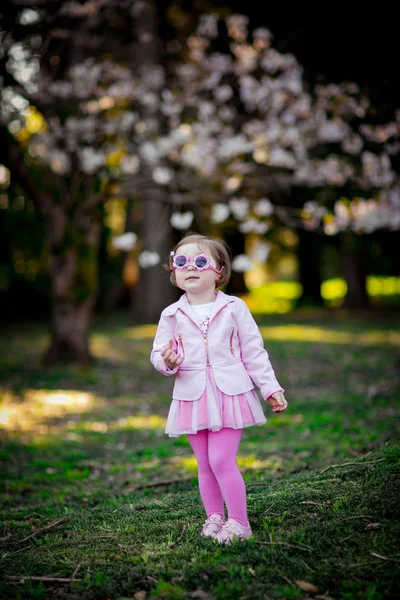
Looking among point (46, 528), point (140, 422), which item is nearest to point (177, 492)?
point (46, 528)

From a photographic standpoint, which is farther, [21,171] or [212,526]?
[21,171]

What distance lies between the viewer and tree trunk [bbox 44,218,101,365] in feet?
37.3

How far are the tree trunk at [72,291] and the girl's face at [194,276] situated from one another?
7.96 m

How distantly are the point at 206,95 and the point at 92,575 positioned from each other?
10287 millimetres

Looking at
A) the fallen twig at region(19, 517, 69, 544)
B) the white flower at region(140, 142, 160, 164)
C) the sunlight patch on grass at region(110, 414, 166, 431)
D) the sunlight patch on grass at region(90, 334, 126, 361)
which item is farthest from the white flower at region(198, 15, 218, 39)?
the fallen twig at region(19, 517, 69, 544)

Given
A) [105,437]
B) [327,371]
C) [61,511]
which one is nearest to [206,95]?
[327,371]

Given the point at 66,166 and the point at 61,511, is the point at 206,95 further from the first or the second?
the point at 61,511

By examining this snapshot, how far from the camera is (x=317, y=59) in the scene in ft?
30.9

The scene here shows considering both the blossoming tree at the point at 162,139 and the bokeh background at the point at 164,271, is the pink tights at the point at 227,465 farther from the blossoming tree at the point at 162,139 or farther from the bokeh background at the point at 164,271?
the blossoming tree at the point at 162,139

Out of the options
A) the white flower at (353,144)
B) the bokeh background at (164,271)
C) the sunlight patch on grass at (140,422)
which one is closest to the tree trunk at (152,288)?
the bokeh background at (164,271)

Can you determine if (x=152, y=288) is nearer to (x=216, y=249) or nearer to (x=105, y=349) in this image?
(x=105, y=349)

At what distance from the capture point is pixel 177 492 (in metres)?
4.80

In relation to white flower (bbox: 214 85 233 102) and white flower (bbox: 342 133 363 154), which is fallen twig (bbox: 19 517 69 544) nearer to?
white flower (bbox: 342 133 363 154)

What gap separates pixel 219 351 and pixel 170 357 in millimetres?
292
